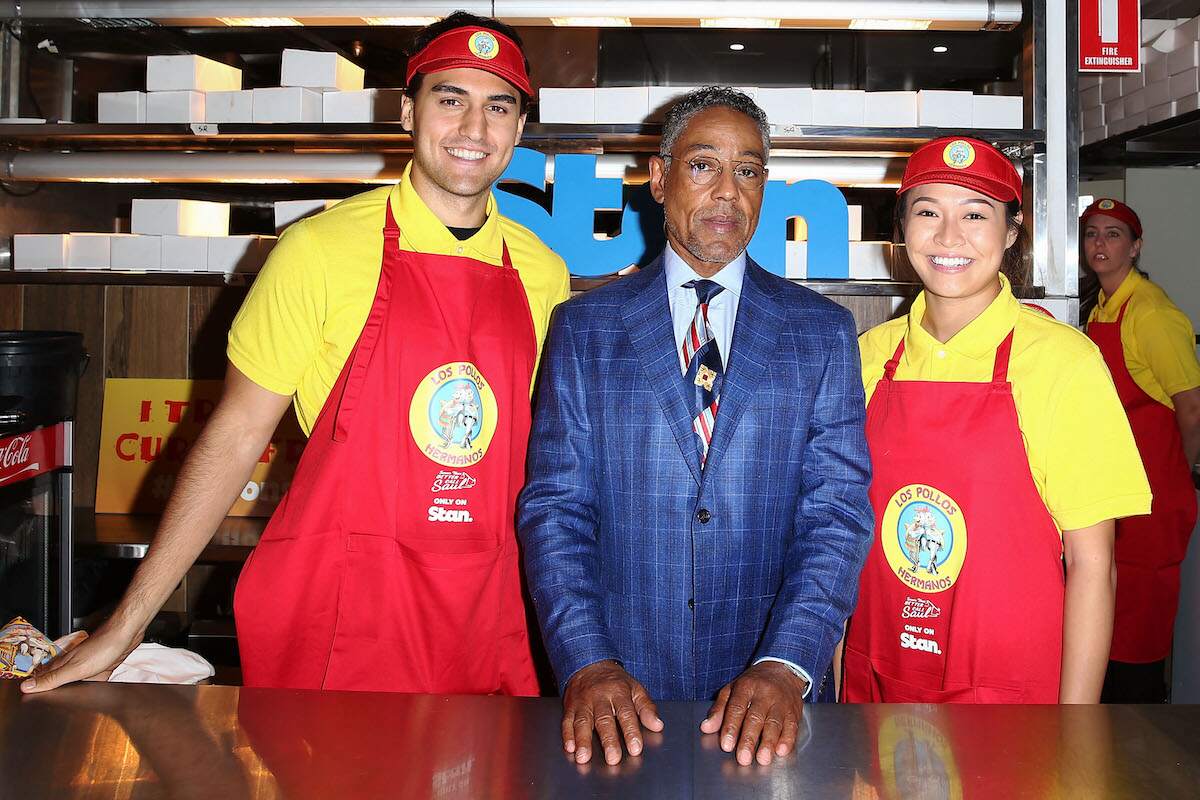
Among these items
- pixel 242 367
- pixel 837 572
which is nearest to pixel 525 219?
pixel 242 367

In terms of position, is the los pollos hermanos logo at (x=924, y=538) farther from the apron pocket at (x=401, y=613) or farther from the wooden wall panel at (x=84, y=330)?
the wooden wall panel at (x=84, y=330)

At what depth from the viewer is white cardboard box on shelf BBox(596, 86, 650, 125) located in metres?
2.82

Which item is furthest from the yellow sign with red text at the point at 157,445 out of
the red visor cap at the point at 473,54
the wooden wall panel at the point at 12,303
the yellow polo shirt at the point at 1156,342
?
the yellow polo shirt at the point at 1156,342

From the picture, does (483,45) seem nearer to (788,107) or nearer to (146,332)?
(788,107)

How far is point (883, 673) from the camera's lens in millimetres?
1845

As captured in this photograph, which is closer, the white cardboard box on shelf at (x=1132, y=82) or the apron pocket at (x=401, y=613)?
the apron pocket at (x=401, y=613)

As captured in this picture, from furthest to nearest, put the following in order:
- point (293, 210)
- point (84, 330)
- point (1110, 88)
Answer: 1. point (1110, 88)
2. point (84, 330)
3. point (293, 210)

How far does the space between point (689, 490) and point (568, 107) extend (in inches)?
62.6

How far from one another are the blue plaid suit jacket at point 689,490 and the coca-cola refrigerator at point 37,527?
1.47 meters

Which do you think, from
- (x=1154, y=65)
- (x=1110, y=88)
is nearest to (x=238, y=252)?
(x=1154, y=65)

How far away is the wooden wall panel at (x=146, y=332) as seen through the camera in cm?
309

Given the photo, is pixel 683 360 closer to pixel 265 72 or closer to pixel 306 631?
pixel 306 631

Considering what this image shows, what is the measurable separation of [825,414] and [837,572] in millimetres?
279

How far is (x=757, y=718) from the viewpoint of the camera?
3.74 feet
